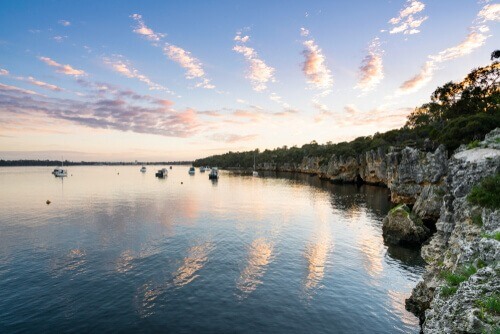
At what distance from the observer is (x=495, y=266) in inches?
499

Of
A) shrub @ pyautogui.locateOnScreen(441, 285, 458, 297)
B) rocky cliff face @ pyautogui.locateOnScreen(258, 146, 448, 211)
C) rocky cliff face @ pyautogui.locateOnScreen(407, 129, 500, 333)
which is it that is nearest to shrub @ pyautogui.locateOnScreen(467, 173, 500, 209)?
rocky cliff face @ pyautogui.locateOnScreen(407, 129, 500, 333)

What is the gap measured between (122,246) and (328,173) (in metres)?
126

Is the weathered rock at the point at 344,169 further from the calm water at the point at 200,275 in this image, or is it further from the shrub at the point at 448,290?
the shrub at the point at 448,290

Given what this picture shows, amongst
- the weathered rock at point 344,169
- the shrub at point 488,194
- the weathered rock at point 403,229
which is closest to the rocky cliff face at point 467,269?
the shrub at point 488,194

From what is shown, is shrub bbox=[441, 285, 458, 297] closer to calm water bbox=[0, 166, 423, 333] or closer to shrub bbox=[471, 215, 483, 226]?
shrub bbox=[471, 215, 483, 226]

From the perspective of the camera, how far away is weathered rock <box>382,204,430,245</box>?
4100cm

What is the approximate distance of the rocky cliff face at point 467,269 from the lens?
37.8 feet

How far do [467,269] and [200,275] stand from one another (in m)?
22.7

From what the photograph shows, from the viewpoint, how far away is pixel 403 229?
1636 inches

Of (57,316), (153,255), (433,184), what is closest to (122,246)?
(153,255)

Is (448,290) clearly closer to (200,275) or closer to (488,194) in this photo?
(488,194)

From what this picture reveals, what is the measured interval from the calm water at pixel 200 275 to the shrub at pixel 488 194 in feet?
33.3

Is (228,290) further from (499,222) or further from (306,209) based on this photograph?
(306,209)

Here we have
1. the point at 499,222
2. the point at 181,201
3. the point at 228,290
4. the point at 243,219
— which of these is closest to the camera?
the point at 499,222
